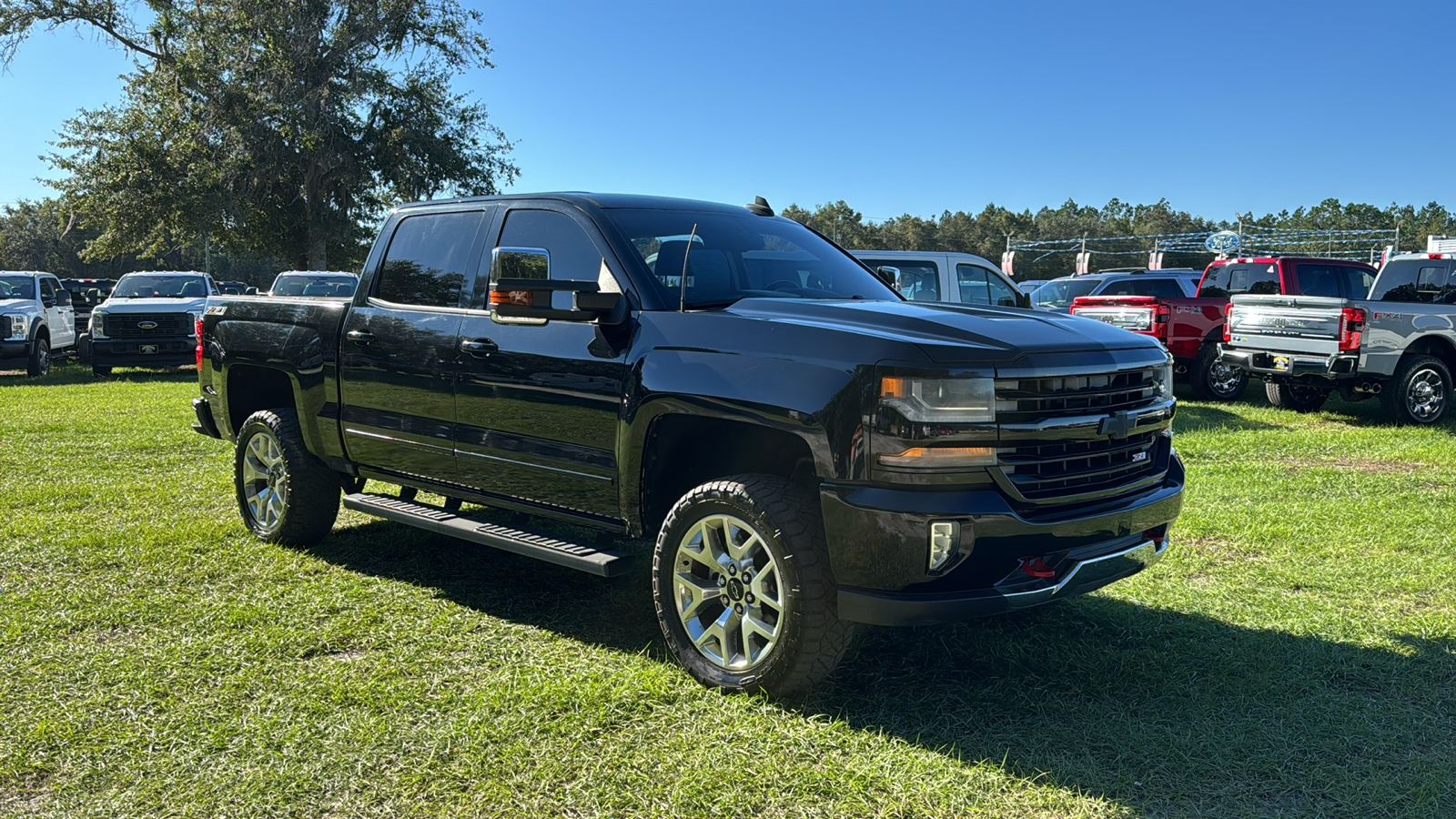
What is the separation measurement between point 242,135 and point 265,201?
2379 mm

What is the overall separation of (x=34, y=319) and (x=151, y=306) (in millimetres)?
2047

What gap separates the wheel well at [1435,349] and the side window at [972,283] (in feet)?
17.5

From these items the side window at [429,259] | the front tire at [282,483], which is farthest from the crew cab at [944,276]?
the front tire at [282,483]

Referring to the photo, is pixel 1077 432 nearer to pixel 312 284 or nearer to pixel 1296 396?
pixel 1296 396

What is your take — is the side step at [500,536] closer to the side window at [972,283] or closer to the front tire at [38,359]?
the side window at [972,283]

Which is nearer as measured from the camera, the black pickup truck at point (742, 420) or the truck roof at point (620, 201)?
the black pickup truck at point (742, 420)

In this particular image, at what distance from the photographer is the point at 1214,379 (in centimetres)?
1562

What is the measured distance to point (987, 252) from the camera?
85625mm

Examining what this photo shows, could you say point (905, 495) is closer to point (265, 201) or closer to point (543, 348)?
point (543, 348)

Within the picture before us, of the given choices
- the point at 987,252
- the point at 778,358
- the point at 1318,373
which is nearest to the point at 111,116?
the point at 1318,373

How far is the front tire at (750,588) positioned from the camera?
12.3 ft

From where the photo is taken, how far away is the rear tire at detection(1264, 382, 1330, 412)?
14.2m

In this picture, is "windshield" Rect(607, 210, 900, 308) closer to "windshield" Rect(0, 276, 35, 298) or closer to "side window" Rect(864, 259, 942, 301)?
"side window" Rect(864, 259, 942, 301)

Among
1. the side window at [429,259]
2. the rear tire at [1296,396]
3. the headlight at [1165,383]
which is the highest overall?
the side window at [429,259]
